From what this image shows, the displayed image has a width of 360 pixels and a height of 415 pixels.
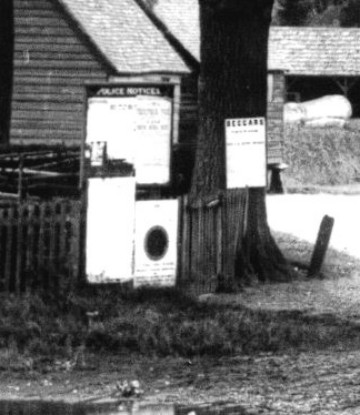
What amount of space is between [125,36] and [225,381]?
27.9 metres

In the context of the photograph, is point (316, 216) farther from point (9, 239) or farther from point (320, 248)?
point (9, 239)

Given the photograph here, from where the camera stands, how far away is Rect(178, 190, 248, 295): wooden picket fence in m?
14.1

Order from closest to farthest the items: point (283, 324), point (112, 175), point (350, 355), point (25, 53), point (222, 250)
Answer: point (350, 355)
point (283, 324)
point (112, 175)
point (222, 250)
point (25, 53)

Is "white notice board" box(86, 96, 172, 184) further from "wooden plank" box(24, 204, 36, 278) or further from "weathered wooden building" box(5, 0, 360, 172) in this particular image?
"weathered wooden building" box(5, 0, 360, 172)

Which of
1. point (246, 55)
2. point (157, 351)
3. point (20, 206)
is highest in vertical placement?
point (246, 55)

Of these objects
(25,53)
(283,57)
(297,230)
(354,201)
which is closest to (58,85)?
(25,53)

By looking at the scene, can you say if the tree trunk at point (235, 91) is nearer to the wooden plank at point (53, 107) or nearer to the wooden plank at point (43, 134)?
the wooden plank at point (43, 134)

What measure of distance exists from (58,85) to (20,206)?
2232 cm

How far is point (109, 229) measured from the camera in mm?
13297

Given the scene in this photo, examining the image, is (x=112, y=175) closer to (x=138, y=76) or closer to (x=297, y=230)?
(x=297, y=230)

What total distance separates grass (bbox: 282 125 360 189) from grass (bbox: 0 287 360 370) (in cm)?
2836

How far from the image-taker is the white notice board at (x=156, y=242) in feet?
44.4

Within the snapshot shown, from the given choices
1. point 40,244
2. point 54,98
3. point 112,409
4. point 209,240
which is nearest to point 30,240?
point 40,244

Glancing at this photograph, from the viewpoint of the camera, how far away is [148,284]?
13.7 m
